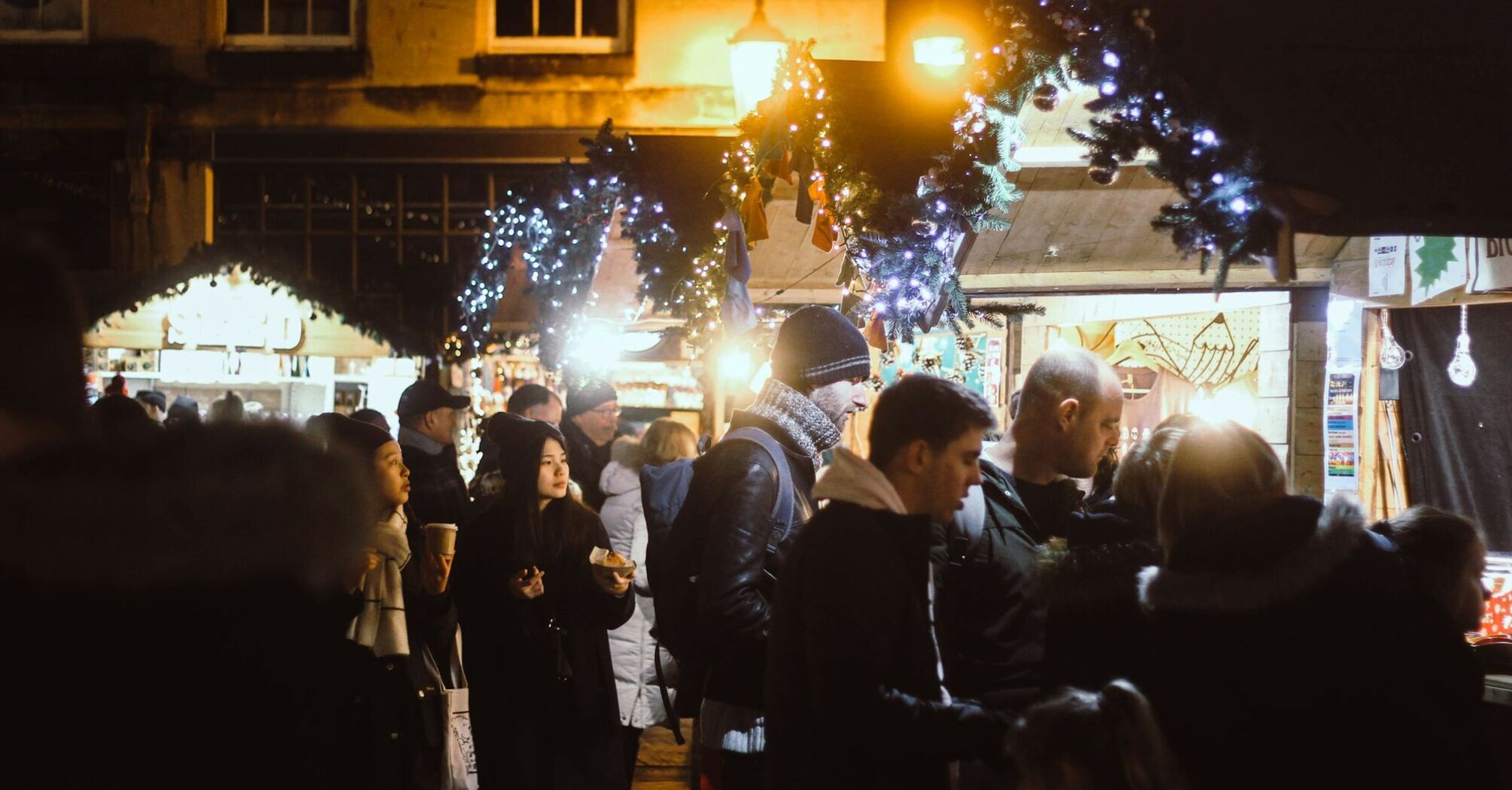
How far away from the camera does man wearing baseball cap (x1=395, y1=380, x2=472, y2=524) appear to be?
304 inches

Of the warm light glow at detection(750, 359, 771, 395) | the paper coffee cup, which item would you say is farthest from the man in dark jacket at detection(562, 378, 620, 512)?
the paper coffee cup

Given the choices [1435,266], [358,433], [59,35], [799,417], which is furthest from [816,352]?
[59,35]

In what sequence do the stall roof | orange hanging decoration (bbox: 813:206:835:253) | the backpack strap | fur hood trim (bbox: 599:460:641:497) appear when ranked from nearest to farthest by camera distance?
the backpack strap → orange hanging decoration (bbox: 813:206:835:253) → fur hood trim (bbox: 599:460:641:497) → the stall roof

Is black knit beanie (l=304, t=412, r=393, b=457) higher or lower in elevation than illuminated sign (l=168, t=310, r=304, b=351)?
lower

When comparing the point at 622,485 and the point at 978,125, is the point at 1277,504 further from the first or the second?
the point at 622,485

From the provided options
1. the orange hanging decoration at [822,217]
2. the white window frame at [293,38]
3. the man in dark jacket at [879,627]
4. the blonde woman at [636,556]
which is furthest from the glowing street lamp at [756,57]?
the white window frame at [293,38]

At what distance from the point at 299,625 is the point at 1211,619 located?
187cm

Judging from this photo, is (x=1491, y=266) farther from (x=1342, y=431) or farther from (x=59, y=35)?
(x=59, y=35)

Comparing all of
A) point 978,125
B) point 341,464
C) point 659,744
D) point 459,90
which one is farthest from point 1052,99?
point 459,90

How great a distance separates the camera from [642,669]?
23.9 feet

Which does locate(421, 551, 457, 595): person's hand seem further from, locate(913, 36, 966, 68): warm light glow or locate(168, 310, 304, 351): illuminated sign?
locate(168, 310, 304, 351): illuminated sign

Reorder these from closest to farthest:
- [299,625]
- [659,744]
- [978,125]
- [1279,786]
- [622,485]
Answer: [299,625], [1279,786], [978,125], [622,485], [659,744]

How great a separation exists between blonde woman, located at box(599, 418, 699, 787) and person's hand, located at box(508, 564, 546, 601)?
108 cm

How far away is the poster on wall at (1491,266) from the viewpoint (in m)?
5.88
